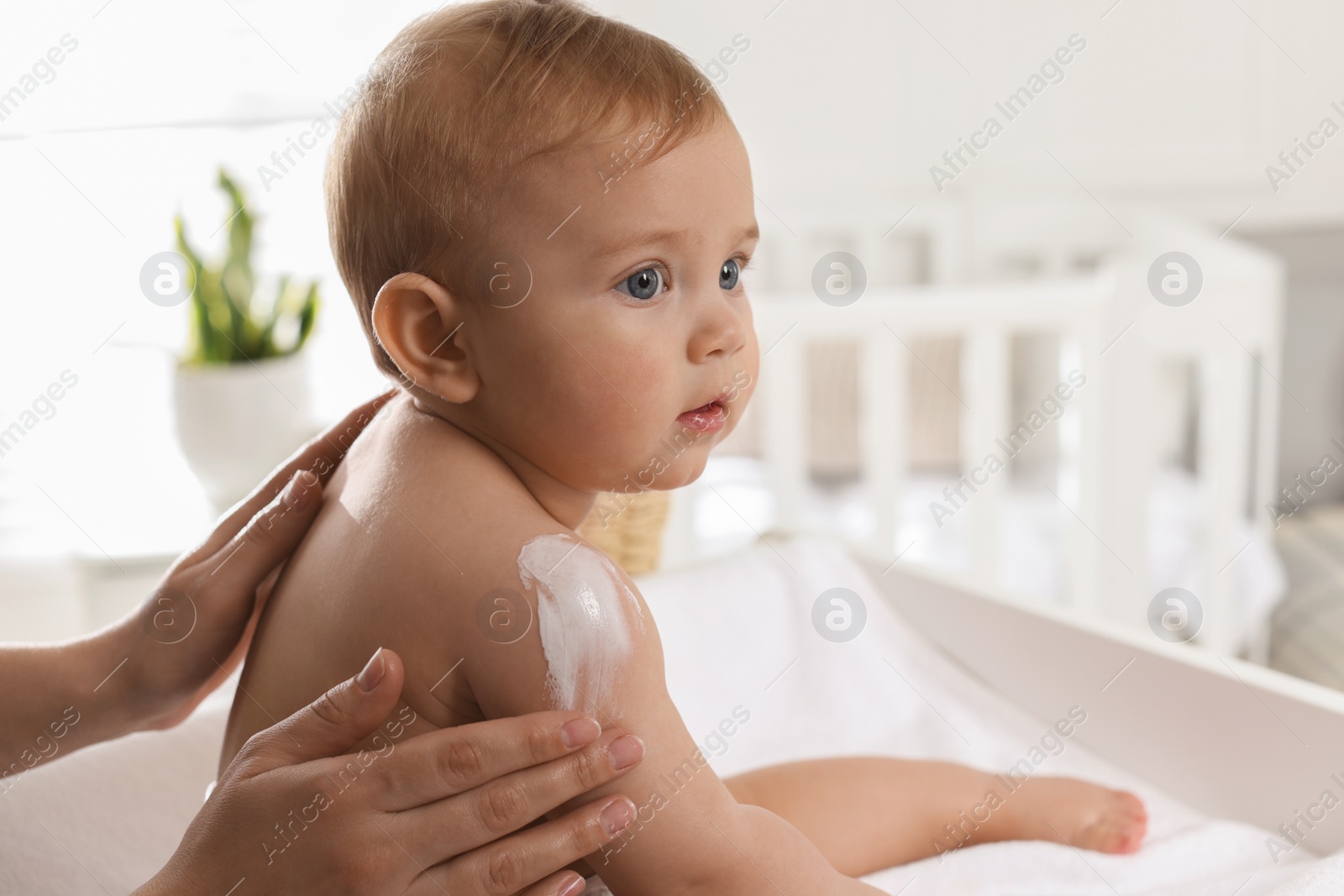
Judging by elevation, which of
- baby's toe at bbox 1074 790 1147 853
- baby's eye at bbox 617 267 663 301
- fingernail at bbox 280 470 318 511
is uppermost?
baby's eye at bbox 617 267 663 301

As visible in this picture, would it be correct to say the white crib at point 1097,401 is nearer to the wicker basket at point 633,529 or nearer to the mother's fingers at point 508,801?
the wicker basket at point 633,529

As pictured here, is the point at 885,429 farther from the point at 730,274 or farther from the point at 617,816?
the point at 617,816

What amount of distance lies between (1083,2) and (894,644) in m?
1.98

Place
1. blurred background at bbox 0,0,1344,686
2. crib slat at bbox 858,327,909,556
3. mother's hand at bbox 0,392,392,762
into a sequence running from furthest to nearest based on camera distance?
blurred background at bbox 0,0,1344,686 → crib slat at bbox 858,327,909,556 → mother's hand at bbox 0,392,392,762

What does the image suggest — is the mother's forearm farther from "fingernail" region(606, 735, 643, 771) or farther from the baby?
"fingernail" region(606, 735, 643, 771)

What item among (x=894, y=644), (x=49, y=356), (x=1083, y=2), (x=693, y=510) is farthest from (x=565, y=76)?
(x=1083, y=2)

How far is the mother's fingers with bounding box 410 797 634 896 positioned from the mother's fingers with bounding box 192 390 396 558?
0.31 meters

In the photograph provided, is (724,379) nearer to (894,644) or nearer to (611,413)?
(611,413)

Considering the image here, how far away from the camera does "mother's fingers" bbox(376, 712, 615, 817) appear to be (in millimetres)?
518

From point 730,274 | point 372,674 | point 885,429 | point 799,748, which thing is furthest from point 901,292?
point 372,674

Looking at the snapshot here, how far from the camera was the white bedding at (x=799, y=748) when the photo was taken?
0.74 meters

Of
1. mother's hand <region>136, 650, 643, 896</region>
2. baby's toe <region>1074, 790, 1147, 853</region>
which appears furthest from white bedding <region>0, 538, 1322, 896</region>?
mother's hand <region>136, 650, 643, 896</region>

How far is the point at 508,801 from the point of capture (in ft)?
1.73

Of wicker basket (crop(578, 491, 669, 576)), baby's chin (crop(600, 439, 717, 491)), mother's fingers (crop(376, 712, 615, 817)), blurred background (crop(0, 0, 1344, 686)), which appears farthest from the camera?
blurred background (crop(0, 0, 1344, 686))
